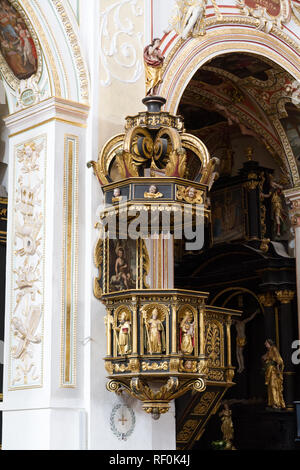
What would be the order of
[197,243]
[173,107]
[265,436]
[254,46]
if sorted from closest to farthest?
1. [173,107]
2. [254,46]
3. [265,436]
4. [197,243]

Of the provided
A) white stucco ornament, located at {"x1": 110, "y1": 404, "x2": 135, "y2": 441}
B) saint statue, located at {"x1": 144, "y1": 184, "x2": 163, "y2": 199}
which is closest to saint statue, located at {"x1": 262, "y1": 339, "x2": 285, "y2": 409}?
white stucco ornament, located at {"x1": 110, "y1": 404, "x2": 135, "y2": 441}

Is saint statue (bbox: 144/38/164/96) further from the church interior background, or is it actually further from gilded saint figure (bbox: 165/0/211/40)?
gilded saint figure (bbox: 165/0/211/40)

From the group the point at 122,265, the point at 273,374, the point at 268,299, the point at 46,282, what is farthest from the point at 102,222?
the point at 268,299

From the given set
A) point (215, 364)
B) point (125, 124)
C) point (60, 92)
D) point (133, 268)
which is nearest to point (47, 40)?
point (60, 92)

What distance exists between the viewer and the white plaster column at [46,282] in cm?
952

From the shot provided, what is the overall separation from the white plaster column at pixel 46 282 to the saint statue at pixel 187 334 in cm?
107

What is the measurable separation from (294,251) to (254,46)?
4442 mm

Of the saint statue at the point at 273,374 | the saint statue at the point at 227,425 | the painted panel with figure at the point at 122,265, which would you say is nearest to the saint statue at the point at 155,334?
the painted panel with figure at the point at 122,265

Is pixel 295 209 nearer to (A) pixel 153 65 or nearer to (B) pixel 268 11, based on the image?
(B) pixel 268 11

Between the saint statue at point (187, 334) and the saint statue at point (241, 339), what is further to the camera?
the saint statue at point (241, 339)

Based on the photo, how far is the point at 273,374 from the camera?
48.6ft

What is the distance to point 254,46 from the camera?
12375 millimetres

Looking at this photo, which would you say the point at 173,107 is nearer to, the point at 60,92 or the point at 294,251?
the point at 60,92

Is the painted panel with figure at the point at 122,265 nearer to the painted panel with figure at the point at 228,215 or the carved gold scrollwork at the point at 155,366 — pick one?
the carved gold scrollwork at the point at 155,366
